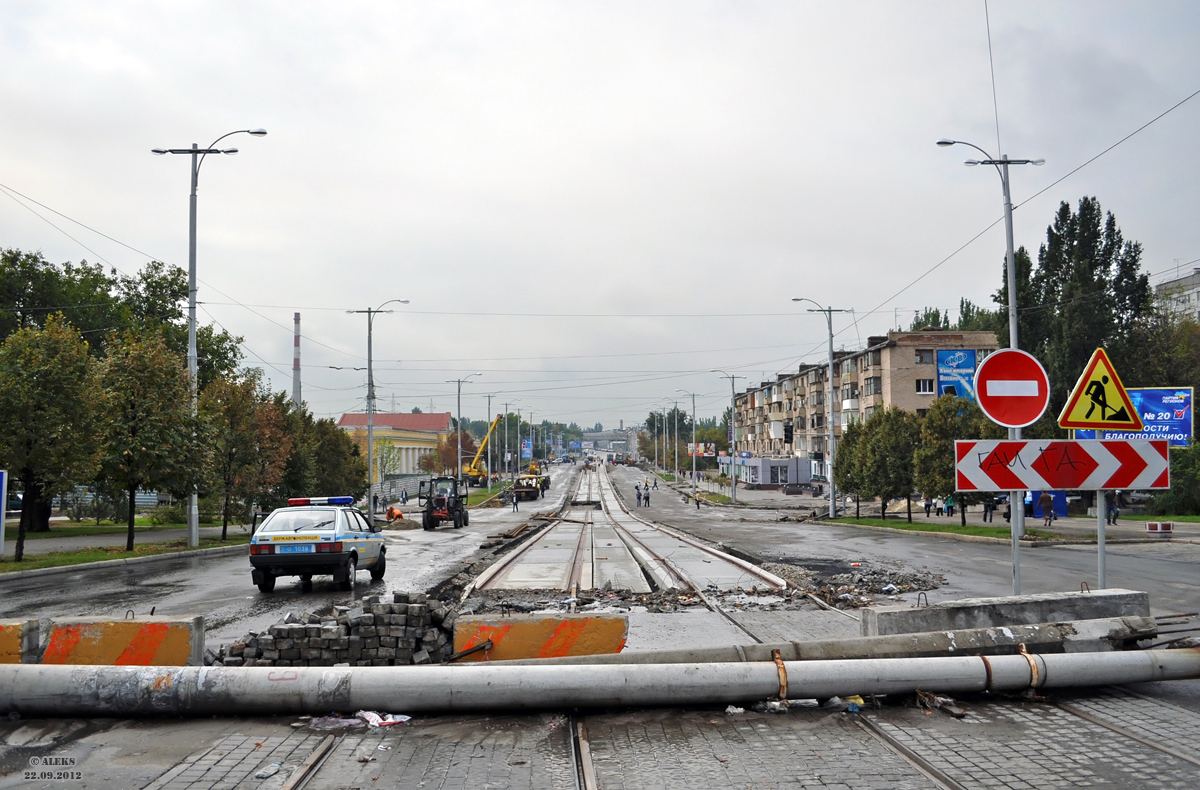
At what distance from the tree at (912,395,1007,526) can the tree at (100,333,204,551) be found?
91.9 feet

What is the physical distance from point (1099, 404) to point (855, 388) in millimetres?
77663

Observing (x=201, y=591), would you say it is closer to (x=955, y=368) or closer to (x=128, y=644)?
(x=128, y=644)

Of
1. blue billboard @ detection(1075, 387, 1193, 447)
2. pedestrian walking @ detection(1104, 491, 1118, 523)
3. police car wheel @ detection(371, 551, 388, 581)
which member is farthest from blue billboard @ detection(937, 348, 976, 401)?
police car wheel @ detection(371, 551, 388, 581)

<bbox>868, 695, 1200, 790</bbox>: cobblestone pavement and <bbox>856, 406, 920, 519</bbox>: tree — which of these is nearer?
<bbox>868, 695, 1200, 790</bbox>: cobblestone pavement

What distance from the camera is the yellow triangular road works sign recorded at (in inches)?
343

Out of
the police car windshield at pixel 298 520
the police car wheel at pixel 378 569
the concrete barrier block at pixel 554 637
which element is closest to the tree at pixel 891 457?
the police car wheel at pixel 378 569

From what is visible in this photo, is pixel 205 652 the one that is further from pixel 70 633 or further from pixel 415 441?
pixel 415 441

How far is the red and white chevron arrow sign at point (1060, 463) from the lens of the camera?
28.3 ft

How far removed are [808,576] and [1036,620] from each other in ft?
31.1

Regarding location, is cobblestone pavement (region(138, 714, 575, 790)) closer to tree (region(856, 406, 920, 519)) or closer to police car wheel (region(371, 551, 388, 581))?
police car wheel (region(371, 551, 388, 581))

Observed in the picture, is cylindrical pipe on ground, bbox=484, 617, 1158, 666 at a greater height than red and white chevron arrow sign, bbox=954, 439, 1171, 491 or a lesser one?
lesser

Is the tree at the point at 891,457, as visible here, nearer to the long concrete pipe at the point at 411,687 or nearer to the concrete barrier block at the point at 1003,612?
the concrete barrier block at the point at 1003,612

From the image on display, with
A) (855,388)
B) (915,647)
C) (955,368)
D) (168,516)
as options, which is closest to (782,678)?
(915,647)

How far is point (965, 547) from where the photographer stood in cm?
2722
